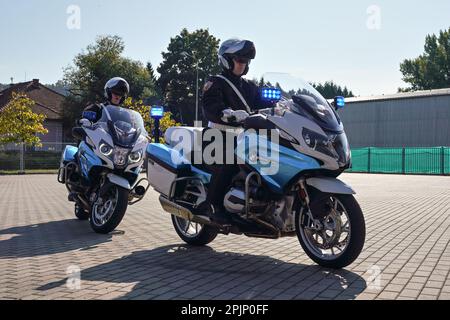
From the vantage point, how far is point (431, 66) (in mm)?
66438

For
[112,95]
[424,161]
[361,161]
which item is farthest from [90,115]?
[361,161]

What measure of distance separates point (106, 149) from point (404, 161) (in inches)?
1122

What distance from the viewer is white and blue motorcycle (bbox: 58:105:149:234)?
6.74m

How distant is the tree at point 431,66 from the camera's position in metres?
65.6

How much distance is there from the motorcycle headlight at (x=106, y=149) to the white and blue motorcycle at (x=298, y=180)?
7.48 ft

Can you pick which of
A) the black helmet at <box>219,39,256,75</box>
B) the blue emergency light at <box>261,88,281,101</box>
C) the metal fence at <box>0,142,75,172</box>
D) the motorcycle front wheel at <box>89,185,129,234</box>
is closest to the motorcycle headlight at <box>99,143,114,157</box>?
the motorcycle front wheel at <box>89,185,129,234</box>

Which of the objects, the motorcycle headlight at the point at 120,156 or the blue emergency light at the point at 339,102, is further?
the motorcycle headlight at the point at 120,156

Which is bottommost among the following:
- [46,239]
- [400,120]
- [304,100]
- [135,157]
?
[46,239]

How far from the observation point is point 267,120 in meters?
4.75

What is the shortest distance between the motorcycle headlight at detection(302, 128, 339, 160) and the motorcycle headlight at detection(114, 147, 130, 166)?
3.31 metres

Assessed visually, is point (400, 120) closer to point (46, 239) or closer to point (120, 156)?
point (120, 156)

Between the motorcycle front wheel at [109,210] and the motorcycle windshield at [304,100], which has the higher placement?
the motorcycle windshield at [304,100]

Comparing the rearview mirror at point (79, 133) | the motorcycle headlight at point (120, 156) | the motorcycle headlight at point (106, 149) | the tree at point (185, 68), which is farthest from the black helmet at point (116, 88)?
the tree at point (185, 68)

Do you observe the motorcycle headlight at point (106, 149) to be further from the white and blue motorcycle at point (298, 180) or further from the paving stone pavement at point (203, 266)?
the white and blue motorcycle at point (298, 180)
